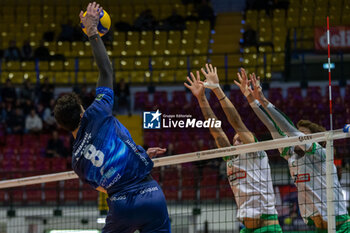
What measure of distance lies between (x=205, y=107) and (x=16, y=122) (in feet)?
36.9

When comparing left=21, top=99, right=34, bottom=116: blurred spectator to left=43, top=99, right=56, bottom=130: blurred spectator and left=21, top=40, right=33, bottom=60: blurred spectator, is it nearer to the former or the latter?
left=43, top=99, right=56, bottom=130: blurred spectator

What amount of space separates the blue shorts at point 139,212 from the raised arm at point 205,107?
2110mm

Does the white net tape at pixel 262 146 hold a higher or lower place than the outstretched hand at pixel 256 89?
lower

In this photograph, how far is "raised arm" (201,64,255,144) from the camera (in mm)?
6391

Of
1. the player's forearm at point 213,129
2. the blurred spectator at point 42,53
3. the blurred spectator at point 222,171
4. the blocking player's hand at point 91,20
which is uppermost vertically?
the blurred spectator at point 42,53

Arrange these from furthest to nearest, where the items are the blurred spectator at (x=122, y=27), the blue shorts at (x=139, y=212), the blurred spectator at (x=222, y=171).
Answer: the blurred spectator at (x=222, y=171) < the blurred spectator at (x=122, y=27) < the blue shorts at (x=139, y=212)

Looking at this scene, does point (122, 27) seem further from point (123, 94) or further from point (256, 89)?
point (123, 94)

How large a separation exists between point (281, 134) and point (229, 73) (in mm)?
1035

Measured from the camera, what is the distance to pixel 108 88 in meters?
4.63

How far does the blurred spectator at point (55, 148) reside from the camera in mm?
15117

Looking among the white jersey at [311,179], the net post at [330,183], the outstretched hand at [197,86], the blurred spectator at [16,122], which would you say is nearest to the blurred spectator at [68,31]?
the outstretched hand at [197,86]

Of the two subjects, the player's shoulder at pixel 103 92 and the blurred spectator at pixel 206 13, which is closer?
the player's shoulder at pixel 103 92

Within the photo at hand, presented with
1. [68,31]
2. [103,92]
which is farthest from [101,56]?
[68,31]

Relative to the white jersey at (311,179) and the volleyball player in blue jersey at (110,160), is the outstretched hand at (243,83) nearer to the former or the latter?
the white jersey at (311,179)
